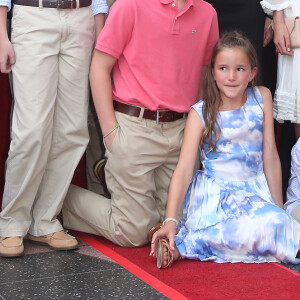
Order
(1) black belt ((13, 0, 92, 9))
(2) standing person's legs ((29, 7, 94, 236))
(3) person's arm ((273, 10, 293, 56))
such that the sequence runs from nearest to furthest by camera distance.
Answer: (1) black belt ((13, 0, 92, 9)) < (2) standing person's legs ((29, 7, 94, 236)) < (3) person's arm ((273, 10, 293, 56))

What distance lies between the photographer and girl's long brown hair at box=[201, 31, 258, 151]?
119 inches

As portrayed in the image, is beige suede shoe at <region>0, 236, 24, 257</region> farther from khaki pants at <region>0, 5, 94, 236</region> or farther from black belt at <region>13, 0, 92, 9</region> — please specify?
black belt at <region>13, 0, 92, 9</region>

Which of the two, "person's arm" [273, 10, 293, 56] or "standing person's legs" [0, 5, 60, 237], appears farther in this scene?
"person's arm" [273, 10, 293, 56]

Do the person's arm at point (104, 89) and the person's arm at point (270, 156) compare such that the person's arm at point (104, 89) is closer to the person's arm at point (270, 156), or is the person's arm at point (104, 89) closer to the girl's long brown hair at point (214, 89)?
the girl's long brown hair at point (214, 89)

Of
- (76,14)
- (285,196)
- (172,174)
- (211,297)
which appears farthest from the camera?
(285,196)

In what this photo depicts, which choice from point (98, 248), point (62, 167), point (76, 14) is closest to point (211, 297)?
→ point (98, 248)

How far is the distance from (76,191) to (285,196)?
1.11 meters

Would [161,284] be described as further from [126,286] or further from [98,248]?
[98,248]

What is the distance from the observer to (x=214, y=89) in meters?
3.08

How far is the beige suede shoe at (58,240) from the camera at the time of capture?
2.99m

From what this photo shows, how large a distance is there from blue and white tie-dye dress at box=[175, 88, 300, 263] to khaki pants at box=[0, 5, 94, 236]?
522 millimetres

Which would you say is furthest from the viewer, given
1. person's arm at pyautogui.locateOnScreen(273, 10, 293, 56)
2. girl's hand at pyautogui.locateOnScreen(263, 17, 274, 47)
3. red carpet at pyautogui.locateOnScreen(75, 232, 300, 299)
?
girl's hand at pyautogui.locateOnScreen(263, 17, 274, 47)

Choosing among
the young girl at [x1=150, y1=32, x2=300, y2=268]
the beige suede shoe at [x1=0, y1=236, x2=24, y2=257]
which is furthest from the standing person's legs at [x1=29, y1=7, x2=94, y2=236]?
the young girl at [x1=150, y1=32, x2=300, y2=268]

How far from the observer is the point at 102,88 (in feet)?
10.0
